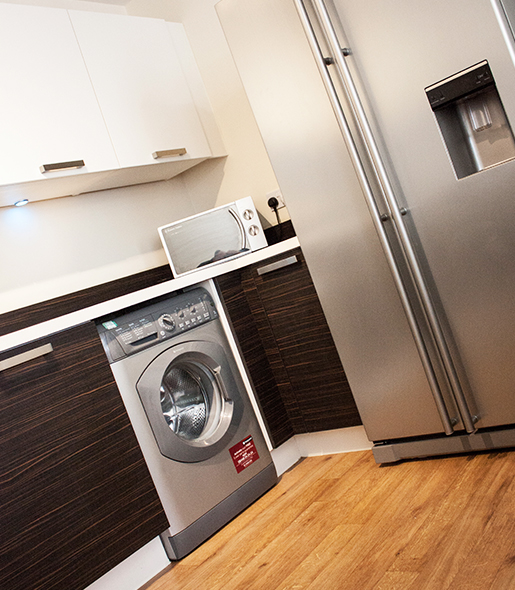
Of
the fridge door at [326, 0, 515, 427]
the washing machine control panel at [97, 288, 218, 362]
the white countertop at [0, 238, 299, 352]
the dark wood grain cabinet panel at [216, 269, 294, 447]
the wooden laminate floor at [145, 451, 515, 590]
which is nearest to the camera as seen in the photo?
the wooden laminate floor at [145, 451, 515, 590]

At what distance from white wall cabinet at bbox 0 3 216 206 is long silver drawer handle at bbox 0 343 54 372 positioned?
2.38ft

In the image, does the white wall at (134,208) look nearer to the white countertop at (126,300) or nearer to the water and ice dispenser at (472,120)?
the white countertop at (126,300)

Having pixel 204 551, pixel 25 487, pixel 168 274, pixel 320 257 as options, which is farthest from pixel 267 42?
pixel 204 551

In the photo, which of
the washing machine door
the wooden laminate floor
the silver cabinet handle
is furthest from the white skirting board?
the silver cabinet handle

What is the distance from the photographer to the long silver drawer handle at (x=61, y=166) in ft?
7.57

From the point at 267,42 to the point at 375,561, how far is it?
163 centimetres

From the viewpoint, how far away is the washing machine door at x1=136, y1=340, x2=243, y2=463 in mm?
2074

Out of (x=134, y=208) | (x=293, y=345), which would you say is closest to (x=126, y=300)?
(x=293, y=345)

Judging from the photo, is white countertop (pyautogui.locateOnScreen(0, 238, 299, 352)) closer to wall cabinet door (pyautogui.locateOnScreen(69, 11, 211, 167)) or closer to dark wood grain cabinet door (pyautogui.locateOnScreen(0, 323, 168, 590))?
dark wood grain cabinet door (pyautogui.locateOnScreen(0, 323, 168, 590))

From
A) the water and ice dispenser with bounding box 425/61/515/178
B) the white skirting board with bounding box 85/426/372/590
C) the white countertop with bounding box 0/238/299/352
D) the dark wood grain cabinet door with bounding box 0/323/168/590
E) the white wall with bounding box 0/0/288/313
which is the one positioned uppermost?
the white wall with bounding box 0/0/288/313

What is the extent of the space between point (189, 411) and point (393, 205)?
3.37ft

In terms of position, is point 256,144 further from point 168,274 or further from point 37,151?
point 37,151

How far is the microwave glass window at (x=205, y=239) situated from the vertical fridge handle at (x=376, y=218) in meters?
0.86

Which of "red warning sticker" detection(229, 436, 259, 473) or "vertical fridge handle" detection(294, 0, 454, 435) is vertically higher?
"vertical fridge handle" detection(294, 0, 454, 435)
